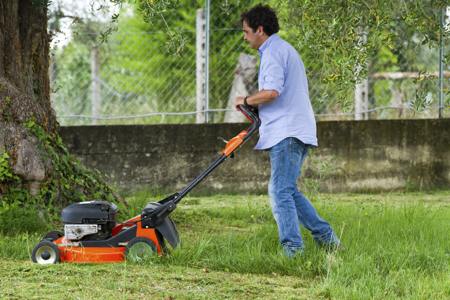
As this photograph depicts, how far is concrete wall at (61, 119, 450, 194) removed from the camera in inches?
440

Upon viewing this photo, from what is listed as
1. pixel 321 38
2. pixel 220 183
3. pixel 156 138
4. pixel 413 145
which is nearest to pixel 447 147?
pixel 413 145

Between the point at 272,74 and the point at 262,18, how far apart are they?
18.0 inches

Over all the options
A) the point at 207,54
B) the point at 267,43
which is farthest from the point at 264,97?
the point at 207,54

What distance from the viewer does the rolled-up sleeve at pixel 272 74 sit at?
21.0ft

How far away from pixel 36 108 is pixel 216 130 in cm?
358

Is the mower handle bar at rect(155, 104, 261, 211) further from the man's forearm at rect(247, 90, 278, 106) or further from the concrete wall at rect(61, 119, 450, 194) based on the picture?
the concrete wall at rect(61, 119, 450, 194)

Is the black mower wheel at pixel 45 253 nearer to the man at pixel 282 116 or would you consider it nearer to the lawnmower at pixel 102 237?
the lawnmower at pixel 102 237

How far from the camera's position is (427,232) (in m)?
7.46

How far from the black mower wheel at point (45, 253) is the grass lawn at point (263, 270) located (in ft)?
0.42

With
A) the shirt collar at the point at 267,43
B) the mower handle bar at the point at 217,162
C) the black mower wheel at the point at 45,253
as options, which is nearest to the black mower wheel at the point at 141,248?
the mower handle bar at the point at 217,162

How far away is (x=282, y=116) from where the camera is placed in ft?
21.4

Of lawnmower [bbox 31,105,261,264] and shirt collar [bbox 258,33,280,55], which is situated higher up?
shirt collar [bbox 258,33,280,55]

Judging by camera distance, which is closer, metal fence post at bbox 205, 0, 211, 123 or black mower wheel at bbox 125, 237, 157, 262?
black mower wheel at bbox 125, 237, 157, 262

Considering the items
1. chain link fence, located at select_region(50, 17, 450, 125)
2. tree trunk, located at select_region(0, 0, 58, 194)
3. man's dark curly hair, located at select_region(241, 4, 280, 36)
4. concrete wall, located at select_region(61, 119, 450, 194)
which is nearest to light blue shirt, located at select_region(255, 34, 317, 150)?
man's dark curly hair, located at select_region(241, 4, 280, 36)
